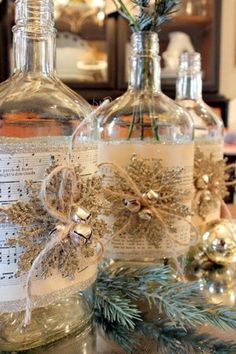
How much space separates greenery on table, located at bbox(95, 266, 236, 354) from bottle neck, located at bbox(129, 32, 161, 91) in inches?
7.2

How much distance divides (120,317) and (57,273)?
0.06m

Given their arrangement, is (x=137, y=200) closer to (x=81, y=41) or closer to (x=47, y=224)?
(x=47, y=224)

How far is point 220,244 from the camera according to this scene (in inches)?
17.9

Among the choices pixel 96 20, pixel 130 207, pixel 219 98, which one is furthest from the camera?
pixel 219 98

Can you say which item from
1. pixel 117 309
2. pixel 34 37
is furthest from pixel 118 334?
pixel 34 37

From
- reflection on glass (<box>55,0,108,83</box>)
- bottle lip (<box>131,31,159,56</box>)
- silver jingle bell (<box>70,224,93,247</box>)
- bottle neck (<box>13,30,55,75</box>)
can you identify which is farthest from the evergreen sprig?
reflection on glass (<box>55,0,108,83</box>)

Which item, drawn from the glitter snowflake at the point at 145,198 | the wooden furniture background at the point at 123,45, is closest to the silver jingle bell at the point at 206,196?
the glitter snowflake at the point at 145,198

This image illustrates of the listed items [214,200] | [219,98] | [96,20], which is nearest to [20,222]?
[214,200]

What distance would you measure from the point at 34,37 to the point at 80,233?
0.49 feet

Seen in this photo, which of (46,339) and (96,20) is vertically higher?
(96,20)

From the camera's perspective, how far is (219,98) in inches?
72.1

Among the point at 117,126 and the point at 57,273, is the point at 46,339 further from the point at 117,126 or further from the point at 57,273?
the point at 117,126

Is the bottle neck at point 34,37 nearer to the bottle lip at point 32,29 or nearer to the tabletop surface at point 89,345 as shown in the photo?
the bottle lip at point 32,29

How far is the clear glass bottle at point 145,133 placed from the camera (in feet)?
1.34
